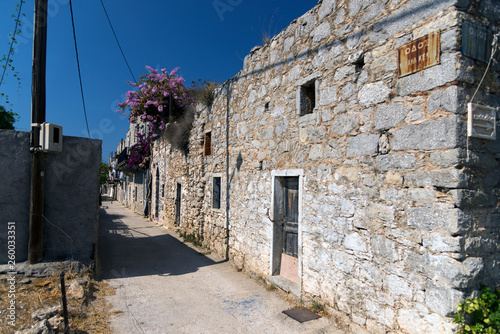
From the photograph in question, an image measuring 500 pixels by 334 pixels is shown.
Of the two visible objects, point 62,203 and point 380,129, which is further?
point 62,203

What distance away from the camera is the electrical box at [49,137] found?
4.78 m

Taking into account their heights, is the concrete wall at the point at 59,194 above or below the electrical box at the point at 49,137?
below

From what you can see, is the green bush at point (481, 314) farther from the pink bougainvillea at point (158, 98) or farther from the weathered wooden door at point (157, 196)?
the weathered wooden door at point (157, 196)

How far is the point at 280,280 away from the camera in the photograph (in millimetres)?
4871

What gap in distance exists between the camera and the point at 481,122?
8.61 ft

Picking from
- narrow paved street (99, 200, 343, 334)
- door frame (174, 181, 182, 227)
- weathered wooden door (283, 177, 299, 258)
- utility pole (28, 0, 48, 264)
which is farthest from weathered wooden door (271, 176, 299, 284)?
door frame (174, 181, 182, 227)

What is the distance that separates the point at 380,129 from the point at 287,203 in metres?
2.22

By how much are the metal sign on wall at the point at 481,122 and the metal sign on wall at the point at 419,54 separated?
55 cm

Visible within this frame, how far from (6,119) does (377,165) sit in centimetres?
1459

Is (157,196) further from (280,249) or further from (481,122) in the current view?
(481,122)

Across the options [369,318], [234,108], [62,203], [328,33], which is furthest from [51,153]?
[369,318]

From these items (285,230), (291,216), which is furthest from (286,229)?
(291,216)

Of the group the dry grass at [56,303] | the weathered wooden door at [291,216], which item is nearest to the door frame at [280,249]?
the weathered wooden door at [291,216]

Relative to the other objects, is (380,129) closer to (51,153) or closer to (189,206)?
(51,153)
